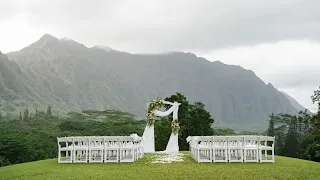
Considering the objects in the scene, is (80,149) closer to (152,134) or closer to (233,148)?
(233,148)

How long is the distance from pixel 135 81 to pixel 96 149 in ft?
459

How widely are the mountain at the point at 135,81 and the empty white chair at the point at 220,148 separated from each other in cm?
8959

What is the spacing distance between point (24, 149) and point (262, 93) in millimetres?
151953

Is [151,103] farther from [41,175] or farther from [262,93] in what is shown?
[262,93]

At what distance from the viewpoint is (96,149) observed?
1345 cm

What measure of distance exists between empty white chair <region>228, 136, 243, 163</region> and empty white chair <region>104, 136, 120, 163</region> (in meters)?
4.04

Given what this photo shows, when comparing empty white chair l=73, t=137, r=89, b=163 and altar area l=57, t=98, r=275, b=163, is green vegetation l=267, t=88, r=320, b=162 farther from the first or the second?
empty white chair l=73, t=137, r=89, b=163

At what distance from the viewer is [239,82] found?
556 feet

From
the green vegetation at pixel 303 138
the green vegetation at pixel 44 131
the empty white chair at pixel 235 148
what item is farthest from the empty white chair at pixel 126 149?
the green vegetation at pixel 303 138

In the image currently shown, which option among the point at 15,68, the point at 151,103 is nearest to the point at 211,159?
the point at 151,103

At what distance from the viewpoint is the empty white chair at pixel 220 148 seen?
12.8m

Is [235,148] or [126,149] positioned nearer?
[235,148]

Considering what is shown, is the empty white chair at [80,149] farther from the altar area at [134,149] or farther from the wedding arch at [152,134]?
the wedding arch at [152,134]

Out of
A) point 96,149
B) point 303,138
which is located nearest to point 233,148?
point 96,149
